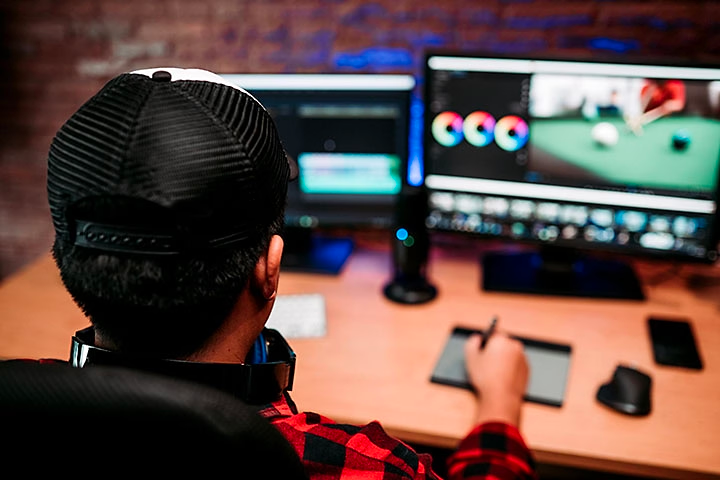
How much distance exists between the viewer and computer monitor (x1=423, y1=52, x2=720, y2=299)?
160cm

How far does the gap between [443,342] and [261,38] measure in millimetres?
1046

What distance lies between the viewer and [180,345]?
2.52ft

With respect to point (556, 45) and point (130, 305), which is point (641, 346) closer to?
point (556, 45)

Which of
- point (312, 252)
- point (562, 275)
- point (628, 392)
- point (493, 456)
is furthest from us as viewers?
point (312, 252)

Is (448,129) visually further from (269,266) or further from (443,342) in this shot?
(269,266)

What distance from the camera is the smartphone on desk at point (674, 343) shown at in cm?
151

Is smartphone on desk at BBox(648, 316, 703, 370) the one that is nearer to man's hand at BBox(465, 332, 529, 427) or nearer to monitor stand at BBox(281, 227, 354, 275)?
man's hand at BBox(465, 332, 529, 427)

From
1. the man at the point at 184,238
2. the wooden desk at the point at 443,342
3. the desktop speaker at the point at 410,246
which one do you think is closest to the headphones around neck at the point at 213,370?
the man at the point at 184,238

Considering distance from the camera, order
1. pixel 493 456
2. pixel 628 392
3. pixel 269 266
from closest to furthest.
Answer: pixel 269 266
pixel 493 456
pixel 628 392

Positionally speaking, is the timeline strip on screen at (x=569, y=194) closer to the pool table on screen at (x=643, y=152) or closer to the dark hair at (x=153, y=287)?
the pool table on screen at (x=643, y=152)

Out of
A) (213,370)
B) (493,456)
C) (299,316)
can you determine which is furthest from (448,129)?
(213,370)

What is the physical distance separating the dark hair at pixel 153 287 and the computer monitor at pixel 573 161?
3.48 feet

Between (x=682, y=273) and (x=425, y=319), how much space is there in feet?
2.45

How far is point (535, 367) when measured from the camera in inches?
58.5
